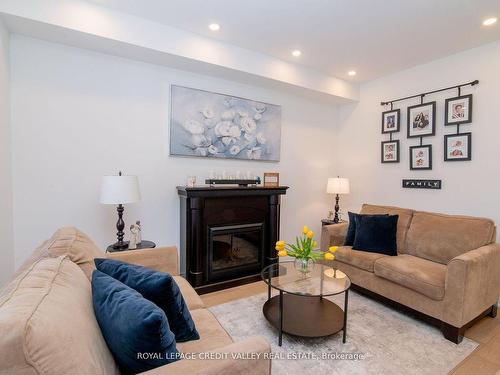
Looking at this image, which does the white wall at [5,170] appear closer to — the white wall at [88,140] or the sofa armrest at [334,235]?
the white wall at [88,140]

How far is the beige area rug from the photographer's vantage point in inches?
70.7

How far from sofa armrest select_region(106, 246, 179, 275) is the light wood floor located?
77cm

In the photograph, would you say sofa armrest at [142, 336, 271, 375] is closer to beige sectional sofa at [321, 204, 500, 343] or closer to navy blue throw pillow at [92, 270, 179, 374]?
navy blue throw pillow at [92, 270, 179, 374]

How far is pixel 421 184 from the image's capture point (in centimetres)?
345

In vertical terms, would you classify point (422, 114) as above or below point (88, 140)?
above

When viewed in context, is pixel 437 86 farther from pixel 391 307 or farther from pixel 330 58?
pixel 391 307

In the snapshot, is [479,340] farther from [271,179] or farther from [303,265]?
[271,179]

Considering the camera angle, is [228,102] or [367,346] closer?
[367,346]

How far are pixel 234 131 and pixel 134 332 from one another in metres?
2.85

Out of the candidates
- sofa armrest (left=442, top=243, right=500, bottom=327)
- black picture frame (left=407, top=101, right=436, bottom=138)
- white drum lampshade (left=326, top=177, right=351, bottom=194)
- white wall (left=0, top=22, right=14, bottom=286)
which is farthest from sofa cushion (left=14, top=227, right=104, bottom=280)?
black picture frame (left=407, top=101, right=436, bottom=138)

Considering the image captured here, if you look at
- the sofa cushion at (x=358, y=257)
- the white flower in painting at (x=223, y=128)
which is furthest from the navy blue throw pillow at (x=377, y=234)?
the white flower in painting at (x=223, y=128)

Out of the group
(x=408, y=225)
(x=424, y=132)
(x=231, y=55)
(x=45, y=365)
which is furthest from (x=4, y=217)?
(x=424, y=132)

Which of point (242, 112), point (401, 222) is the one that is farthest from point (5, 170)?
point (401, 222)

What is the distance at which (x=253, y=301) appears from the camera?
107 inches
